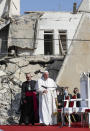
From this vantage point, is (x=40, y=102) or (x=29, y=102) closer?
(x=40, y=102)

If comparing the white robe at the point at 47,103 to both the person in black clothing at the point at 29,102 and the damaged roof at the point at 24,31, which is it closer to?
the person in black clothing at the point at 29,102

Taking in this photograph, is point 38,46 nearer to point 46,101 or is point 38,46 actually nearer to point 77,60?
point 77,60

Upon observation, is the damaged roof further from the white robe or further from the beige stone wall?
the white robe

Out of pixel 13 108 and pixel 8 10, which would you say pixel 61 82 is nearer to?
pixel 13 108

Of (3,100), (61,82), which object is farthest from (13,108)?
(61,82)

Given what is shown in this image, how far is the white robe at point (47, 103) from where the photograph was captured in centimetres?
1419

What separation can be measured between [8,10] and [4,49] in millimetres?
2738

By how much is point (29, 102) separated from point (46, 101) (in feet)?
2.58

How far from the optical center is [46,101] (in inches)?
563

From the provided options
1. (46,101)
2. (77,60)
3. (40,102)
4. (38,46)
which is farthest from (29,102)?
(38,46)

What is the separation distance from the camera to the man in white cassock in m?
14.2

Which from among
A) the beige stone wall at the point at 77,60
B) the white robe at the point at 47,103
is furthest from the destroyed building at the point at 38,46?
the white robe at the point at 47,103

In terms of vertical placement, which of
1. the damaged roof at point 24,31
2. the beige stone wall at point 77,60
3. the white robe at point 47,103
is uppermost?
the damaged roof at point 24,31

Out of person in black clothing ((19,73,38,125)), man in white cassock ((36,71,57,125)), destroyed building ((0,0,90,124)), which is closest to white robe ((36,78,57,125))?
man in white cassock ((36,71,57,125))
